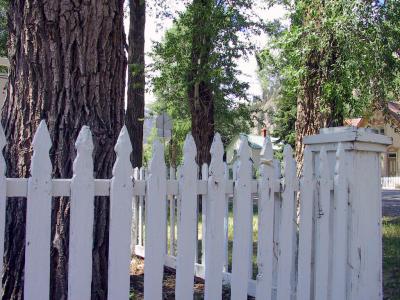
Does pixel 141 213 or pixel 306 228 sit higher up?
pixel 306 228

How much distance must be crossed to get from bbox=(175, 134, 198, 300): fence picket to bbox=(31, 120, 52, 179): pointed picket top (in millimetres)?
765

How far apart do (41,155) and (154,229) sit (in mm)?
734

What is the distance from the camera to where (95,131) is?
309cm

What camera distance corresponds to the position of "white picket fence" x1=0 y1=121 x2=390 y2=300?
238cm

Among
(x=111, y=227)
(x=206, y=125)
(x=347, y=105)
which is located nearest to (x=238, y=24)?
(x=206, y=125)

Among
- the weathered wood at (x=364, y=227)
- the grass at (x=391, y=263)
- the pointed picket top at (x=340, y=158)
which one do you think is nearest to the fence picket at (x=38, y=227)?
the pointed picket top at (x=340, y=158)

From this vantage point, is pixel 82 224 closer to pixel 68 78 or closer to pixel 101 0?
pixel 68 78

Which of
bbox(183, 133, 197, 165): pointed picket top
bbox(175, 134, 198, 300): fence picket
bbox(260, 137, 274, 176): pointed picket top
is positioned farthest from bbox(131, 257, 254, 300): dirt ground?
bbox(183, 133, 197, 165): pointed picket top

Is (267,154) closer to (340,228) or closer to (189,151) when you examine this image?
(189,151)

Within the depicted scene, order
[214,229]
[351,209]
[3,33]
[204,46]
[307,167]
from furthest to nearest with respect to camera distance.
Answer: [3,33] < [204,46] < [351,209] < [307,167] < [214,229]

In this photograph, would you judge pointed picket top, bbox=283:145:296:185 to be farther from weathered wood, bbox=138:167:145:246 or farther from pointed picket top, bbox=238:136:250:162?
weathered wood, bbox=138:167:145:246

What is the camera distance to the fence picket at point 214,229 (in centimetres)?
289

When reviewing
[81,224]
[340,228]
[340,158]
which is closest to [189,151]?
[81,224]

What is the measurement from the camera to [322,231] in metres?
3.48
